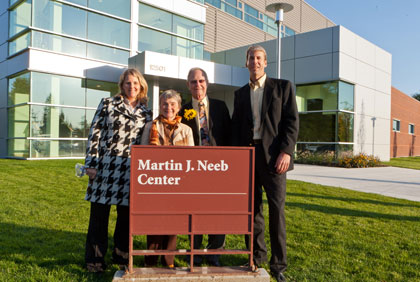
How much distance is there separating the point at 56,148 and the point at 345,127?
1398 cm


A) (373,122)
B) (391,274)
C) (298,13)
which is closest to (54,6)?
(391,274)

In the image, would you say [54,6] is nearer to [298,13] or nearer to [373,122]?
[373,122]

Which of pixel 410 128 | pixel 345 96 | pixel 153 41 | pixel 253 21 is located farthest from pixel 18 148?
pixel 410 128

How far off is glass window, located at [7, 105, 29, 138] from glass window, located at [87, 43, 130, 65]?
385 cm

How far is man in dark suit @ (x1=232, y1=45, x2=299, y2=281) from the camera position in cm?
291

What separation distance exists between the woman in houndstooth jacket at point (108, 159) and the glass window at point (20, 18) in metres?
13.7

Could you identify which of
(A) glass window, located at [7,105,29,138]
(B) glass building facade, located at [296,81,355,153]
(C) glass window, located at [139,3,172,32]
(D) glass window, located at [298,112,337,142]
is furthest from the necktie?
(C) glass window, located at [139,3,172,32]

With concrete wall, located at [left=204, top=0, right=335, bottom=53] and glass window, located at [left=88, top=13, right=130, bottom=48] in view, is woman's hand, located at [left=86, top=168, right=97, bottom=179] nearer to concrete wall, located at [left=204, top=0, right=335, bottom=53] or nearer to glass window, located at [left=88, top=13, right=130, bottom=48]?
glass window, located at [left=88, top=13, right=130, bottom=48]

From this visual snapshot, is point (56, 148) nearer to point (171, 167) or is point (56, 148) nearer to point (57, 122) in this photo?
point (57, 122)

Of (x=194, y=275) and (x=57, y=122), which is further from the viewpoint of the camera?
(x=57, y=122)

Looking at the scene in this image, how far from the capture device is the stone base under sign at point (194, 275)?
7.68 feet

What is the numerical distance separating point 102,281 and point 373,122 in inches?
731

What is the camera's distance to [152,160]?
2.40 meters

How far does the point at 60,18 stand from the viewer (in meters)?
14.1
